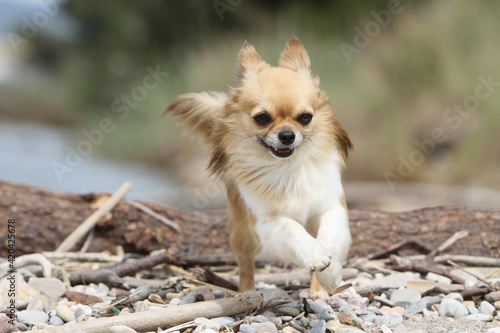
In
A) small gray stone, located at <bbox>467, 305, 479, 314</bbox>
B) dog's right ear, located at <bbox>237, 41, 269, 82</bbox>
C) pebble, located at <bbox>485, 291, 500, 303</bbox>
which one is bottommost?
small gray stone, located at <bbox>467, 305, 479, 314</bbox>

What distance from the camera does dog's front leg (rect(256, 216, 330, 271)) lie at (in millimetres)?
2692

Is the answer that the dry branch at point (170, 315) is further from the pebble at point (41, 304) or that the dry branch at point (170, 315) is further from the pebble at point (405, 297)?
the pebble at point (405, 297)

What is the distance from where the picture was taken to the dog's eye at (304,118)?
299 centimetres

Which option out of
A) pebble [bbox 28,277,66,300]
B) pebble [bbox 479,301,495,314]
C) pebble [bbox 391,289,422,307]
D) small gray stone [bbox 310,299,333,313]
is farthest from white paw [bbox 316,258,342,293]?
pebble [bbox 28,277,66,300]

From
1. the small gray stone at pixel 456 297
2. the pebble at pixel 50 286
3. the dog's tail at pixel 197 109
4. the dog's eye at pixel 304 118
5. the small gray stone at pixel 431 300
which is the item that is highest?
the dog's tail at pixel 197 109

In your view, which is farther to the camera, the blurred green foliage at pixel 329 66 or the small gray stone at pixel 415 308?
the blurred green foliage at pixel 329 66

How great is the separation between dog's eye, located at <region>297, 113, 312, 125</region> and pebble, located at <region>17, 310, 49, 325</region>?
5.78 feet

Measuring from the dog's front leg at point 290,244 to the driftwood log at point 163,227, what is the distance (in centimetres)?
159

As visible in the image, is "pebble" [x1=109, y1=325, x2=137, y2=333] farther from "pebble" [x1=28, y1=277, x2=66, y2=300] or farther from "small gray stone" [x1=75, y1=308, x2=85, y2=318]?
"pebble" [x1=28, y1=277, x2=66, y2=300]

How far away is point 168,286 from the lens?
12.2 feet

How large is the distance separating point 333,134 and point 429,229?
68.2 inches

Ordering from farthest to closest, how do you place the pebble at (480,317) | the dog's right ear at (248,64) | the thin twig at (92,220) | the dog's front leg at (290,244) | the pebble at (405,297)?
1. the thin twig at (92,220)
2. the pebble at (405,297)
3. the dog's right ear at (248,64)
4. the pebble at (480,317)
5. the dog's front leg at (290,244)

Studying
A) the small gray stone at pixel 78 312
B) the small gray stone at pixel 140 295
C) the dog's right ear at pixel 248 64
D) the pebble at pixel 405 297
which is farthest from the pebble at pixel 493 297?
the small gray stone at pixel 78 312

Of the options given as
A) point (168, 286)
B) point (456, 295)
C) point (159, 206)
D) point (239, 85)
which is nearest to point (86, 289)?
point (168, 286)
